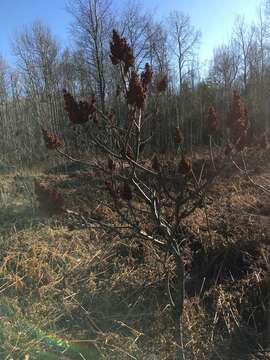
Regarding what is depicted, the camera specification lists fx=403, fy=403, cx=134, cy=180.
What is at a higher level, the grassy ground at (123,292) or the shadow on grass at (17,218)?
the shadow on grass at (17,218)

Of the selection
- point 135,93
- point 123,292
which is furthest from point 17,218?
point 135,93

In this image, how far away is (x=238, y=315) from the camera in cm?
343

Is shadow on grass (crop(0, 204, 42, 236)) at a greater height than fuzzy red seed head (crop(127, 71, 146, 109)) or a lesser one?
lesser

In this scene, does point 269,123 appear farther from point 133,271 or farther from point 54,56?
point 133,271

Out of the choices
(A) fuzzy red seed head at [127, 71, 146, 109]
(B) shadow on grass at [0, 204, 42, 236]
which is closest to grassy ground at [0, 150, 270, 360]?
(B) shadow on grass at [0, 204, 42, 236]

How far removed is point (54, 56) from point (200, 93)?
795 centimetres

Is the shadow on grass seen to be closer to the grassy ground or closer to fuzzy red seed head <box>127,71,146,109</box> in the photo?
the grassy ground

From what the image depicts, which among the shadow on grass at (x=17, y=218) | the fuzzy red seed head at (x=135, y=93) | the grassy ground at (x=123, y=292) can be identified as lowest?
the grassy ground at (x=123, y=292)

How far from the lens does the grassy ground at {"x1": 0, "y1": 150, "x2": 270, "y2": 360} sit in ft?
9.93

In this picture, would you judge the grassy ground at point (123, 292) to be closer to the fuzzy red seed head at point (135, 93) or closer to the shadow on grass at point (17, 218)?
the shadow on grass at point (17, 218)

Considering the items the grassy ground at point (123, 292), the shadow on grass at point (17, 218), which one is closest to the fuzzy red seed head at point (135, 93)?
the grassy ground at point (123, 292)

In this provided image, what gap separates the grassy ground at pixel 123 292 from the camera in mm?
3025

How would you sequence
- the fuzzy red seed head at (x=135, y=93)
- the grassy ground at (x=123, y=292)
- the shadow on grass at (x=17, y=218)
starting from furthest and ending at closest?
1. the shadow on grass at (x=17, y=218)
2. the grassy ground at (x=123, y=292)
3. the fuzzy red seed head at (x=135, y=93)

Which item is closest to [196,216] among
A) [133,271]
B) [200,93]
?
[133,271]
